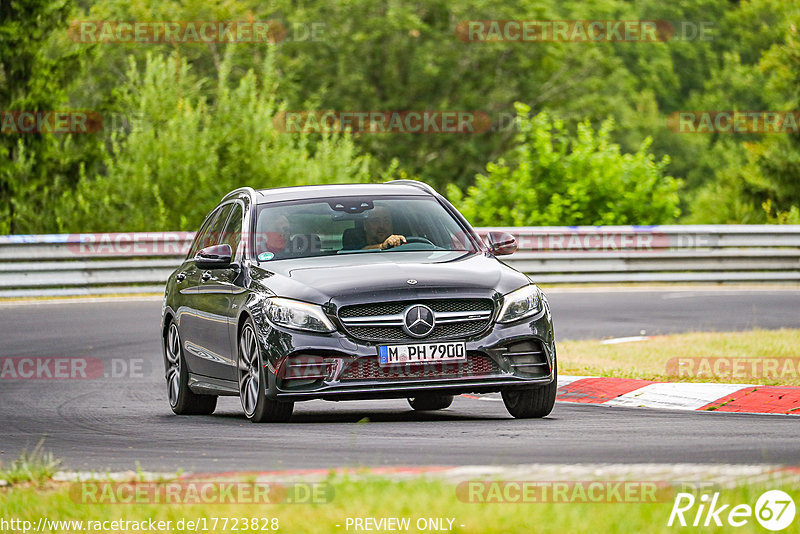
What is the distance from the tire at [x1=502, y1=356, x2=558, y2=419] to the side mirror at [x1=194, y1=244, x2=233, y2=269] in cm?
213

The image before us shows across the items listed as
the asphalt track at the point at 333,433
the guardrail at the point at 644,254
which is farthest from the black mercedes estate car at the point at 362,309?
the guardrail at the point at 644,254

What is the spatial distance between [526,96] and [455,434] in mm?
51783

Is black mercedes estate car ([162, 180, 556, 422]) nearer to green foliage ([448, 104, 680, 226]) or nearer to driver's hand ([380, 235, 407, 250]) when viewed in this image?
driver's hand ([380, 235, 407, 250])

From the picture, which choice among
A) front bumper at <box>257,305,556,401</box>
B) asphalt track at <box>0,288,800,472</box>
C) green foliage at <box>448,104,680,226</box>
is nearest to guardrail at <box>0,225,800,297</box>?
green foliage at <box>448,104,680,226</box>

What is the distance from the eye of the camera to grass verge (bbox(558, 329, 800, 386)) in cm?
1249

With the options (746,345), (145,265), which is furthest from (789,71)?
(746,345)

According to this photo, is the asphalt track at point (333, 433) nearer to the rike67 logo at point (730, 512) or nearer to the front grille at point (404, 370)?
the front grille at point (404, 370)

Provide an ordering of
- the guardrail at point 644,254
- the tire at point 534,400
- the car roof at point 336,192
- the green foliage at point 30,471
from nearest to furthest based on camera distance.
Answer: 1. the green foliage at point 30,471
2. the tire at point 534,400
3. the car roof at point 336,192
4. the guardrail at point 644,254

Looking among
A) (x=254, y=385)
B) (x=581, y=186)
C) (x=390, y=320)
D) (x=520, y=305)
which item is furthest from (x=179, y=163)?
(x=390, y=320)

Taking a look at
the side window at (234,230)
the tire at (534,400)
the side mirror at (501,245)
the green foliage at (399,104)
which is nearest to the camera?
the tire at (534,400)

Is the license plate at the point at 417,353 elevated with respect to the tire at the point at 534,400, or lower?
elevated

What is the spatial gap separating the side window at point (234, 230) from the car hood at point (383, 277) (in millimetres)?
730

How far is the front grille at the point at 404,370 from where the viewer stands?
31.0 ft

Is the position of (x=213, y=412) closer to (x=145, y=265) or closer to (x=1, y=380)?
(x=1, y=380)
